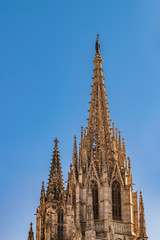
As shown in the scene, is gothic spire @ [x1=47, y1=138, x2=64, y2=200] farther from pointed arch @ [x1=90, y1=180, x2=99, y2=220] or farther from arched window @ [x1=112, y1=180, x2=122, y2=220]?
arched window @ [x1=112, y1=180, x2=122, y2=220]

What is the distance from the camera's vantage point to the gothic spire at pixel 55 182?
6206cm

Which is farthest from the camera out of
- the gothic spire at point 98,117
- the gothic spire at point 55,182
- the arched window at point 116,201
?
the gothic spire at point 98,117

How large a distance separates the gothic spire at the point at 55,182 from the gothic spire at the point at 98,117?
6.94m

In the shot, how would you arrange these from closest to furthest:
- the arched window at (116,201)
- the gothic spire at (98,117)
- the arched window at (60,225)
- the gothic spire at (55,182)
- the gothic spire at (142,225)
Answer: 1. the arched window at (60,225)
2. the gothic spire at (55,182)
3. the gothic spire at (142,225)
4. the arched window at (116,201)
5. the gothic spire at (98,117)

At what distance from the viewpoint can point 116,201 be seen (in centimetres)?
6444

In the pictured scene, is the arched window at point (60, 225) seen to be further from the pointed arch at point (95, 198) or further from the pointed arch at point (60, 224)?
the pointed arch at point (95, 198)

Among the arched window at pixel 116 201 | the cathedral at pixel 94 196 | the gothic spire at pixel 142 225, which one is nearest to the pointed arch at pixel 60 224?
the cathedral at pixel 94 196

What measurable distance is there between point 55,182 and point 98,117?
13.4 metres

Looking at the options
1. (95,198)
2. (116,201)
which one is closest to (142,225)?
(116,201)

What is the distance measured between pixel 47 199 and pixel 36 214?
84.1 inches

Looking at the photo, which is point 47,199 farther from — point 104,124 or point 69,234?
point 104,124

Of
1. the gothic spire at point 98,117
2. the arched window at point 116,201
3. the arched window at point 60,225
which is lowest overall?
the arched window at point 60,225

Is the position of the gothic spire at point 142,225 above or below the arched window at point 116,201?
below

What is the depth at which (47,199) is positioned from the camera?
61812mm
